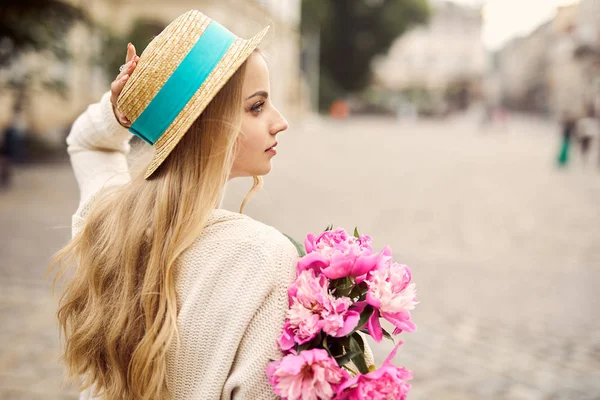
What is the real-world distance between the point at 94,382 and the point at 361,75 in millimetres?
50015

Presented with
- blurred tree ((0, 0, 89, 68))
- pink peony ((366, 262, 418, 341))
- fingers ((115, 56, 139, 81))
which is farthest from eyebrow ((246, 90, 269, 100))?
blurred tree ((0, 0, 89, 68))

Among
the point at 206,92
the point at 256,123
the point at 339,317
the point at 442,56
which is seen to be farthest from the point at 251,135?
the point at 442,56

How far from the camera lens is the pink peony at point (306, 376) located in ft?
4.27

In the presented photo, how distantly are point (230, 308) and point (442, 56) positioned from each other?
79.2 m

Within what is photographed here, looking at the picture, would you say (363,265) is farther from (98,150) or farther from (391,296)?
(98,150)

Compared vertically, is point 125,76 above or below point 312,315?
above

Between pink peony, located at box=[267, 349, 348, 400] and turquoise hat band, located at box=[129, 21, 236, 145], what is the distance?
2.06 feet

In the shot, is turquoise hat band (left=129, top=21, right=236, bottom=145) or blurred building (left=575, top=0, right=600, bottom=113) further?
blurred building (left=575, top=0, right=600, bottom=113)

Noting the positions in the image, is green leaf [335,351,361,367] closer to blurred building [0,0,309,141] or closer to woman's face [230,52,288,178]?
woman's face [230,52,288,178]

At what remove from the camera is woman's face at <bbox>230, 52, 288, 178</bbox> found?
155 cm

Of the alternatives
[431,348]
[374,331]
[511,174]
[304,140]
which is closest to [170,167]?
[374,331]

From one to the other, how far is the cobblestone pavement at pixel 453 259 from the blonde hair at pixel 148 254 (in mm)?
534

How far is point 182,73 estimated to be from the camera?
143 centimetres

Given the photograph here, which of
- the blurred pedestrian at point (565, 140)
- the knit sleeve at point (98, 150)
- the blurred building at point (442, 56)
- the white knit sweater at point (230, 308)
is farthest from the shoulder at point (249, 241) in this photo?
the blurred building at point (442, 56)
